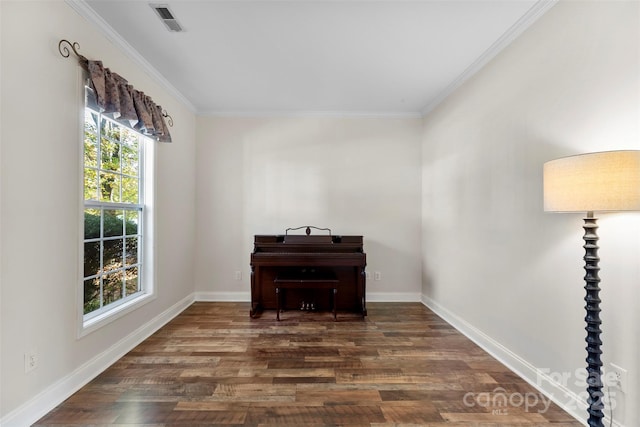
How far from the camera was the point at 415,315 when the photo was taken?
11.2 feet

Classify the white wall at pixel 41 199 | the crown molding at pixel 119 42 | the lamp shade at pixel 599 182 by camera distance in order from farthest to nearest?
the crown molding at pixel 119 42 < the white wall at pixel 41 199 < the lamp shade at pixel 599 182

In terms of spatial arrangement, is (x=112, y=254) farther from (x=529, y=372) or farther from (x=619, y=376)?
(x=619, y=376)

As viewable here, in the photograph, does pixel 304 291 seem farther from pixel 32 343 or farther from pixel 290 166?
pixel 32 343

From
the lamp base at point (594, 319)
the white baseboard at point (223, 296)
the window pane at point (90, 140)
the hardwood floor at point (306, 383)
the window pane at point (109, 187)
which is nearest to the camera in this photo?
the lamp base at point (594, 319)

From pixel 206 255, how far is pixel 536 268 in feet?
12.0

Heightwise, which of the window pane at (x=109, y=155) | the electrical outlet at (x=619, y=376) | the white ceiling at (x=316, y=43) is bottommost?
the electrical outlet at (x=619, y=376)

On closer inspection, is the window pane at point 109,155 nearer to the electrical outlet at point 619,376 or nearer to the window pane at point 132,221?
the window pane at point 132,221

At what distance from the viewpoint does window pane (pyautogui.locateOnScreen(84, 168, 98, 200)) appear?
7.07 ft

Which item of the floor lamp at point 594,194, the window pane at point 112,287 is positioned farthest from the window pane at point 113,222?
the floor lamp at point 594,194

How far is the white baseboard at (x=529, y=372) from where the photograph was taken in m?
1.73

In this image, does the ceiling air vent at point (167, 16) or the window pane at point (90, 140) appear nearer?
the ceiling air vent at point (167, 16)

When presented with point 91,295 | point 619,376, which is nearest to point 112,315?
point 91,295

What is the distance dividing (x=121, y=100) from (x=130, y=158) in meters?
0.61

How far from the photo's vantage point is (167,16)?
6.91 ft
